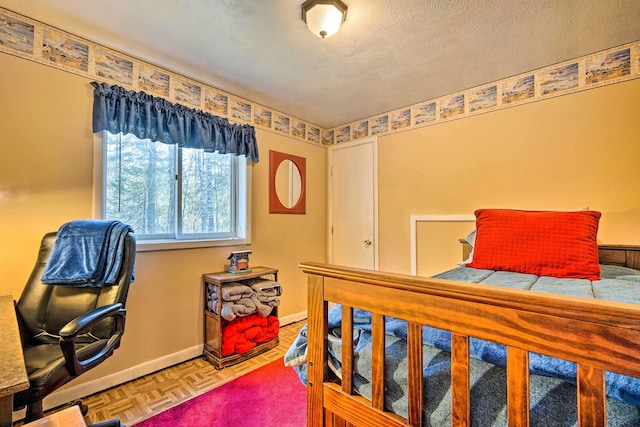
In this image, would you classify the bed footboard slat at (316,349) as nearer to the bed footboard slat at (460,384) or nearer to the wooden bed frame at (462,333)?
the wooden bed frame at (462,333)

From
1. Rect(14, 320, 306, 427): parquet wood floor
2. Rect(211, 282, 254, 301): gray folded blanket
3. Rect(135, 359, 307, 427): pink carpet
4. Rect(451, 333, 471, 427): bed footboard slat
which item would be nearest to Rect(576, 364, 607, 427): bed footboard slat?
Rect(451, 333, 471, 427): bed footboard slat

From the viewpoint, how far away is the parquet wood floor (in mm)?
1690

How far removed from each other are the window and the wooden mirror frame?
32 centimetres

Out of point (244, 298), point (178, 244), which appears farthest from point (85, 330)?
point (244, 298)

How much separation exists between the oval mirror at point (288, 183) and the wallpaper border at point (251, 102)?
374 mm

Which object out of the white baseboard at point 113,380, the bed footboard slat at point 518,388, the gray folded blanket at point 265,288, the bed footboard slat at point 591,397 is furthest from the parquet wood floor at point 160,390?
the bed footboard slat at point 591,397

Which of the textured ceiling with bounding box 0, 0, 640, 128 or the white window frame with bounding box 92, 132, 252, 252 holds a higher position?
the textured ceiling with bounding box 0, 0, 640, 128

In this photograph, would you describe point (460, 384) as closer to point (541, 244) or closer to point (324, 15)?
point (541, 244)

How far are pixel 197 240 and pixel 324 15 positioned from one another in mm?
1882

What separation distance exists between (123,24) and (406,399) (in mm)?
2352

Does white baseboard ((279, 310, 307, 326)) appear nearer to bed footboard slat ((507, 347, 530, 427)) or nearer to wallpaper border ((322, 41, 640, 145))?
wallpaper border ((322, 41, 640, 145))

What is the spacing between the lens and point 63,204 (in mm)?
1798

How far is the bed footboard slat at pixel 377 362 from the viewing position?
2.78 ft

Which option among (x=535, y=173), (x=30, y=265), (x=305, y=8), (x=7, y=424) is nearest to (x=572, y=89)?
(x=535, y=173)
